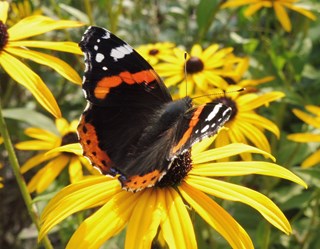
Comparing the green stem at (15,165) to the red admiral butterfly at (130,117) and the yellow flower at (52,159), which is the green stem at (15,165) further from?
the yellow flower at (52,159)

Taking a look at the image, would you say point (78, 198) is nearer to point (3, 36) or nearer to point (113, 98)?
point (113, 98)

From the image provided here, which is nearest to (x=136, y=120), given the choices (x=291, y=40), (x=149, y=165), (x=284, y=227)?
(x=149, y=165)

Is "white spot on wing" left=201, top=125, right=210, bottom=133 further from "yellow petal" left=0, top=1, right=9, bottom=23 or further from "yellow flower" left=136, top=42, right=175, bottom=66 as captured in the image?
"yellow flower" left=136, top=42, right=175, bottom=66

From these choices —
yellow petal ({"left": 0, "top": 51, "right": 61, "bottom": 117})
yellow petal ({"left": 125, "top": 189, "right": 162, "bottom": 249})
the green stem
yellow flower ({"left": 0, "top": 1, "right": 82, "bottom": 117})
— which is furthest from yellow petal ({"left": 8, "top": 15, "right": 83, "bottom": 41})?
yellow petal ({"left": 125, "top": 189, "right": 162, "bottom": 249})

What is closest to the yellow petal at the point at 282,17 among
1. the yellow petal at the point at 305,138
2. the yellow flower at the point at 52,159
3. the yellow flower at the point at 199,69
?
the yellow flower at the point at 199,69

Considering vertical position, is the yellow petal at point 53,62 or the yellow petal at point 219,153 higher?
the yellow petal at point 53,62
